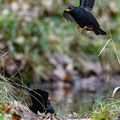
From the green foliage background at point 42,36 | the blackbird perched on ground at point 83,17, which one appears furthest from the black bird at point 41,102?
the green foliage background at point 42,36

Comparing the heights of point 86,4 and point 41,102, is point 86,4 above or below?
above

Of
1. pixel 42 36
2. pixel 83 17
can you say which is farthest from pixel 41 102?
pixel 42 36

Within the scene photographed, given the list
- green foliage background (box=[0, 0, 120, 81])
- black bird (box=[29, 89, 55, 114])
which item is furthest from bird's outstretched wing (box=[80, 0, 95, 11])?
green foliage background (box=[0, 0, 120, 81])

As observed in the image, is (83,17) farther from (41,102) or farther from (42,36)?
(42,36)

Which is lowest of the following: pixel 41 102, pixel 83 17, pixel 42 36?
pixel 42 36

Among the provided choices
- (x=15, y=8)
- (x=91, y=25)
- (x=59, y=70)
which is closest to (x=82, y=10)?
(x=91, y=25)

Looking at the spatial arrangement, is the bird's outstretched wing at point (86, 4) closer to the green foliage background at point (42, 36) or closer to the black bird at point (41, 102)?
the black bird at point (41, 102)

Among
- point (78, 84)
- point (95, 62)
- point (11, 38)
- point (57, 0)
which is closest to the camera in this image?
point (11, 38)

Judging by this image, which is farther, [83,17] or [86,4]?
[86,4]

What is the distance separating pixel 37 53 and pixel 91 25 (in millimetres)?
4344

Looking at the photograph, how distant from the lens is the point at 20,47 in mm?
7887

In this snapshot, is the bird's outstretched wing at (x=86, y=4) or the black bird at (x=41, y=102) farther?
the bird's outstretched wing at (x=86, y=4)

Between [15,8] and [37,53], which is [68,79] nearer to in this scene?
[37,53]

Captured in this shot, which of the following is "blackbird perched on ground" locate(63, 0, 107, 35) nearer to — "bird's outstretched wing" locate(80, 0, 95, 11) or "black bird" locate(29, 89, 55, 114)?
"bird's outstretched wing" locate(80, 0, 95, 11)
